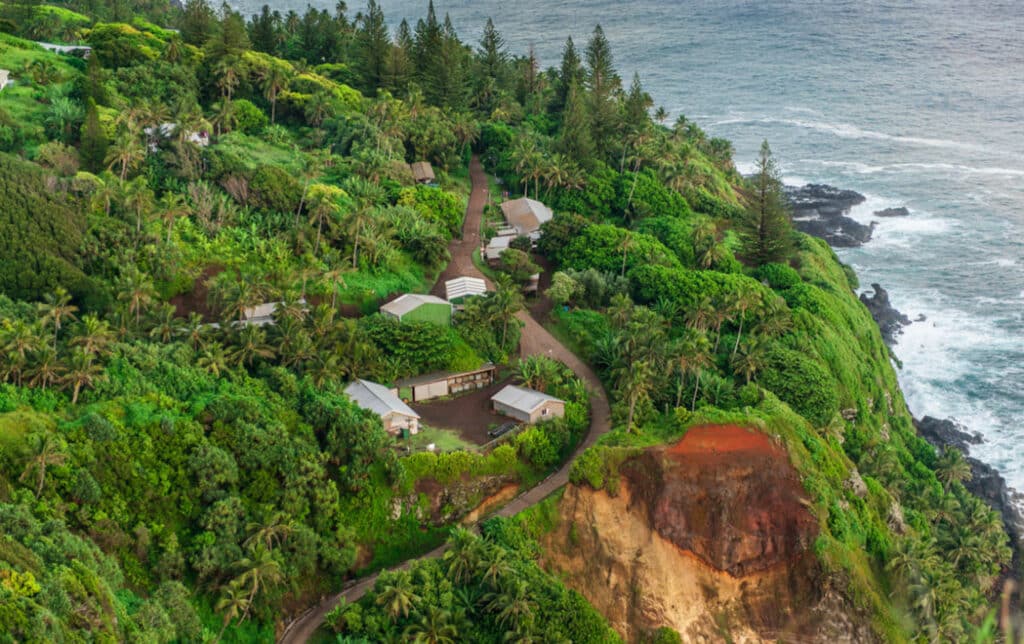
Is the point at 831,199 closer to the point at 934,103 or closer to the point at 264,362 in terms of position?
the point at 934,103

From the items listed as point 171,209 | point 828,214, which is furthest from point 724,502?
point 828,214

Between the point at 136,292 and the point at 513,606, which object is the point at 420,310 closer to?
the point at 136,292

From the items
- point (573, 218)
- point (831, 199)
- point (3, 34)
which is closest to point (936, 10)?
point (831, 199)

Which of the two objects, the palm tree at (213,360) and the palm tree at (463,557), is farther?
the palm tree at (213,360)

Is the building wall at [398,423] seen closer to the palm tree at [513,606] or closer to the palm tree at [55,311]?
the palm tree at [513,606]

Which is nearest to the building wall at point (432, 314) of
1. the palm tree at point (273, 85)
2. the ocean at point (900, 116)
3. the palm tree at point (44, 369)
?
the palm tree at point (44, 369)

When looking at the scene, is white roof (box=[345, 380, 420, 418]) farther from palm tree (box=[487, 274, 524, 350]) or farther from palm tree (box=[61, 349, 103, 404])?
palm tree (box=[61, 349, 103, 404])
